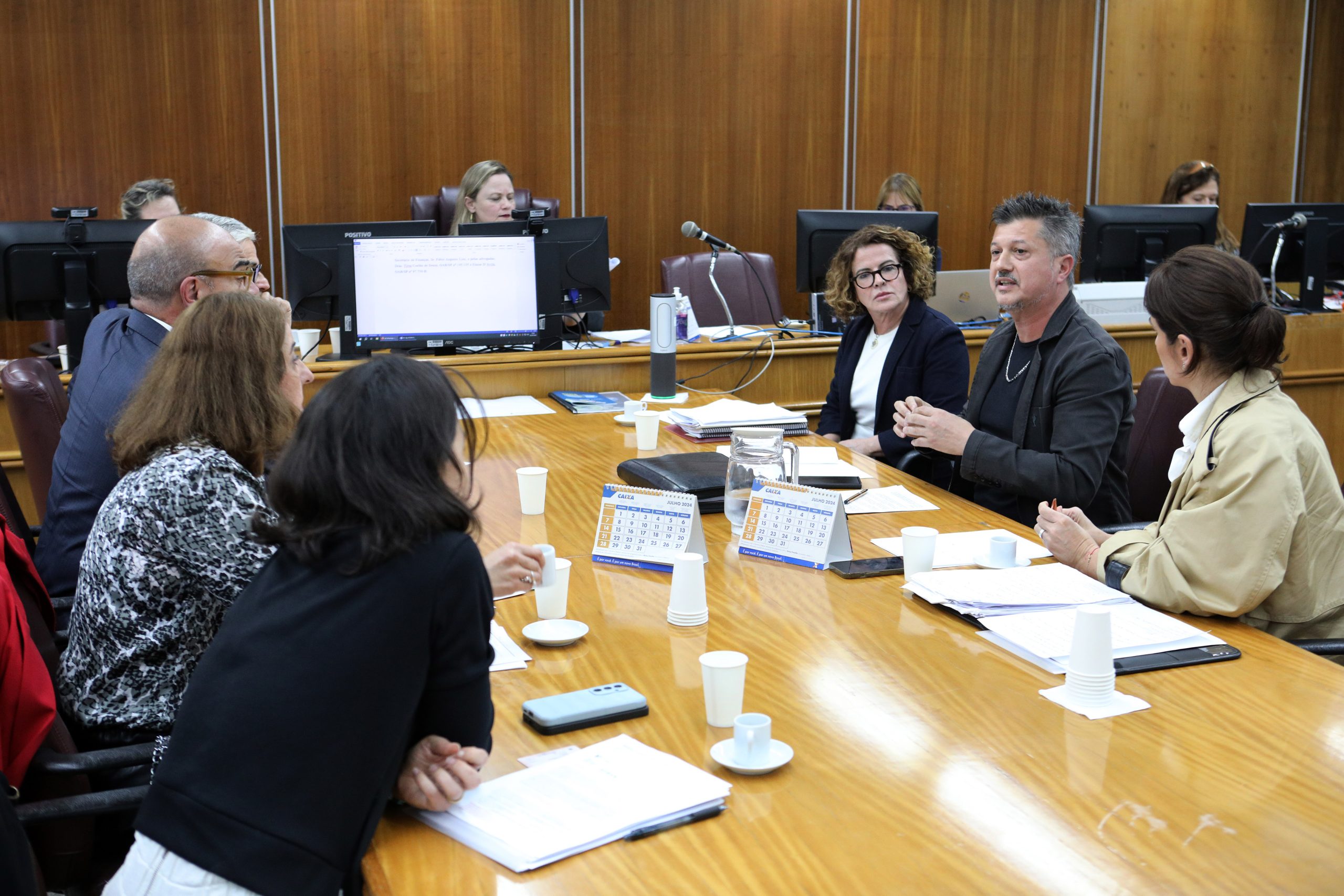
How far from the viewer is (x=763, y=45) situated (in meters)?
6.79

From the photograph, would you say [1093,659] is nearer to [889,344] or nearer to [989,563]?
[989,563]

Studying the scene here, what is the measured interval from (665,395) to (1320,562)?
219cm

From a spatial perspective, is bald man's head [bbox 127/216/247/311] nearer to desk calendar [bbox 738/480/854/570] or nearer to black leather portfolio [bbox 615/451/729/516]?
black leather portfolio [bbox 615/451/729/516]

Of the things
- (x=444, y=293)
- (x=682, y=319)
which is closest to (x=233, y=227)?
(x=444, y=293)

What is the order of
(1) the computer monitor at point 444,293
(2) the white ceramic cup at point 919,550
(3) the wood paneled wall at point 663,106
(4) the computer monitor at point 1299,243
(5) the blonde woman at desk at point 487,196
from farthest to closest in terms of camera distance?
(3) the wood paneled wall at point 663,106 → (5) the blonde woman at desk at point 487,196 → (4) the computer monitor at point 1299,243 → (1) the computer monitor at point 444,293 → (2) the white ceramic cup at point 919,550

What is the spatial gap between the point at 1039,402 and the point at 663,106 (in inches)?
171

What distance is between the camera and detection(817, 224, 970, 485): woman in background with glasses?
345cm

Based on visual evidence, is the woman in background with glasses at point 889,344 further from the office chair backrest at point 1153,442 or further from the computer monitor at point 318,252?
the computer monitor at point 318,252

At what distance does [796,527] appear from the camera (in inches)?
86.5

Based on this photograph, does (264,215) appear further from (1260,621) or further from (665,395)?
(1260,621)

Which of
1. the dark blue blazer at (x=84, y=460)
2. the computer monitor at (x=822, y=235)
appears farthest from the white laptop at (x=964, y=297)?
the dark blue blazer at (x=84, y=460)

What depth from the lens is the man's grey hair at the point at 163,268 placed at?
273 cm

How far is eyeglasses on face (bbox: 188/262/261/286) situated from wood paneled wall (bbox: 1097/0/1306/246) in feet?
19.9

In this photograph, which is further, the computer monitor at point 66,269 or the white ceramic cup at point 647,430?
the computer monitor at point 66,269
